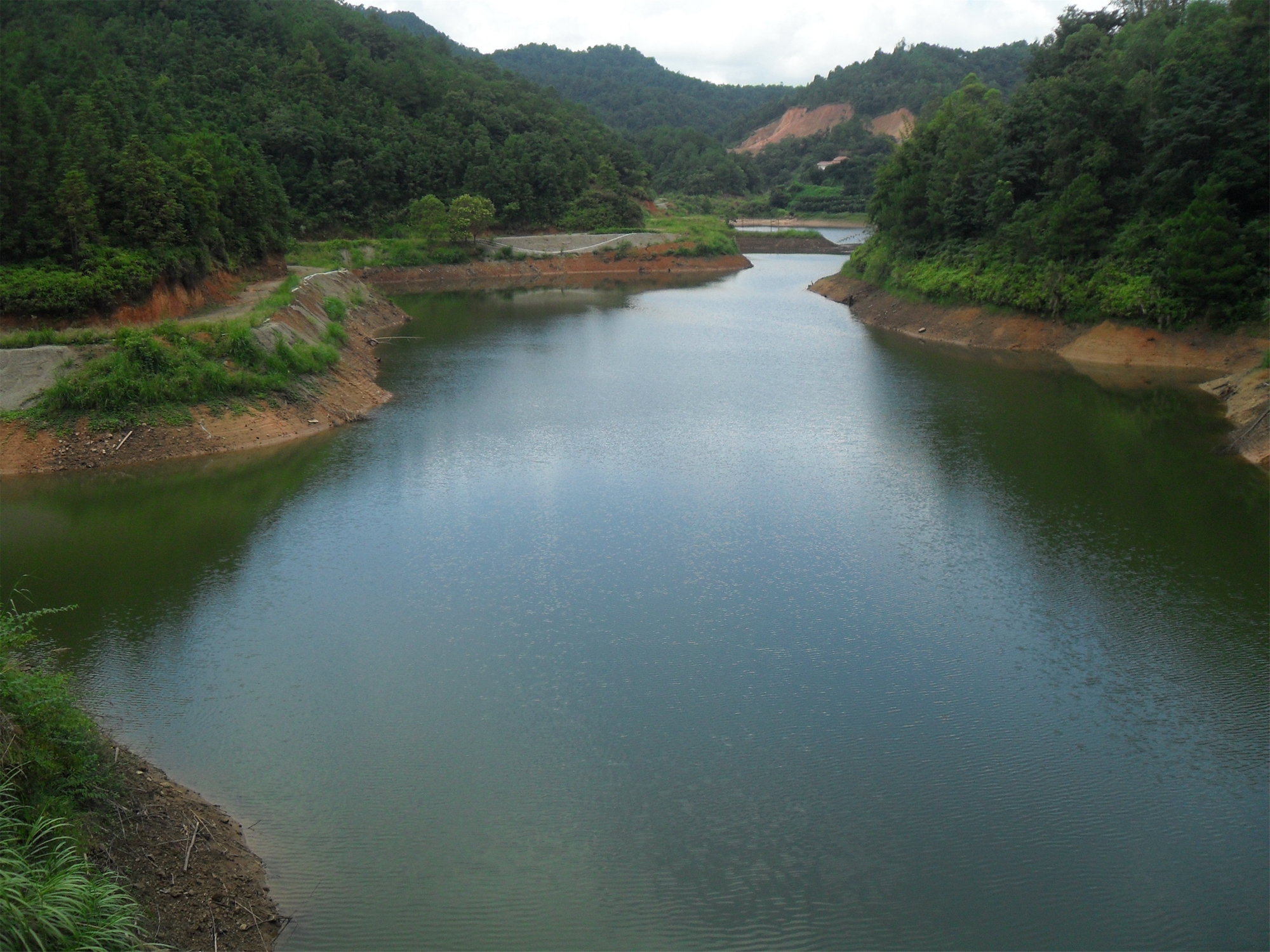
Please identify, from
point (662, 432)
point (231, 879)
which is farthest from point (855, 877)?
point (662, 432)

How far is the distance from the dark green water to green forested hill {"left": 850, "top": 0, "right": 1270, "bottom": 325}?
10969 millimetres

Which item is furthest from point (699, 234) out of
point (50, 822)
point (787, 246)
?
point (50, 822)

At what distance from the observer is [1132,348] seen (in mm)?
32281

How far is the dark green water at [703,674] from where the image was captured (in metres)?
8.34

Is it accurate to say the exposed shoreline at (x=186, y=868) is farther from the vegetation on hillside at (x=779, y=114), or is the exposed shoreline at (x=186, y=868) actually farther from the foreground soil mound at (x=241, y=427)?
the vegetation on hillside at (x=779, y=114)

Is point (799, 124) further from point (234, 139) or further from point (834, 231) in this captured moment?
point (234, 139)

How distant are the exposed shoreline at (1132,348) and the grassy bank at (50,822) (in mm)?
22429

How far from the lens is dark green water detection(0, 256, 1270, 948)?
8336 millimetres

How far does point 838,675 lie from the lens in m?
11.9

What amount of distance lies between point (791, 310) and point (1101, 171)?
16.3 meters

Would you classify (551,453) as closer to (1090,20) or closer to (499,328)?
(499,328)

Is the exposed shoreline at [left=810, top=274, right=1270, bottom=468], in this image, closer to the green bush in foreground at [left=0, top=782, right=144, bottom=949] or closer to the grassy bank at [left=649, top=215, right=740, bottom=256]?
the green bush in foreground at [left=0, top=782, right=144, bottom=949]

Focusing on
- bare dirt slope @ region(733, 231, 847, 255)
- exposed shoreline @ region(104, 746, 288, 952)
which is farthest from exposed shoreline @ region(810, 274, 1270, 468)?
bare dirt slope @ region(733, 231, 847, 255)

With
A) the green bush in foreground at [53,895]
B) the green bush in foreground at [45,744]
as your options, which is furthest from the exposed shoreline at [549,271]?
the green bush in foreground at [53,895]
